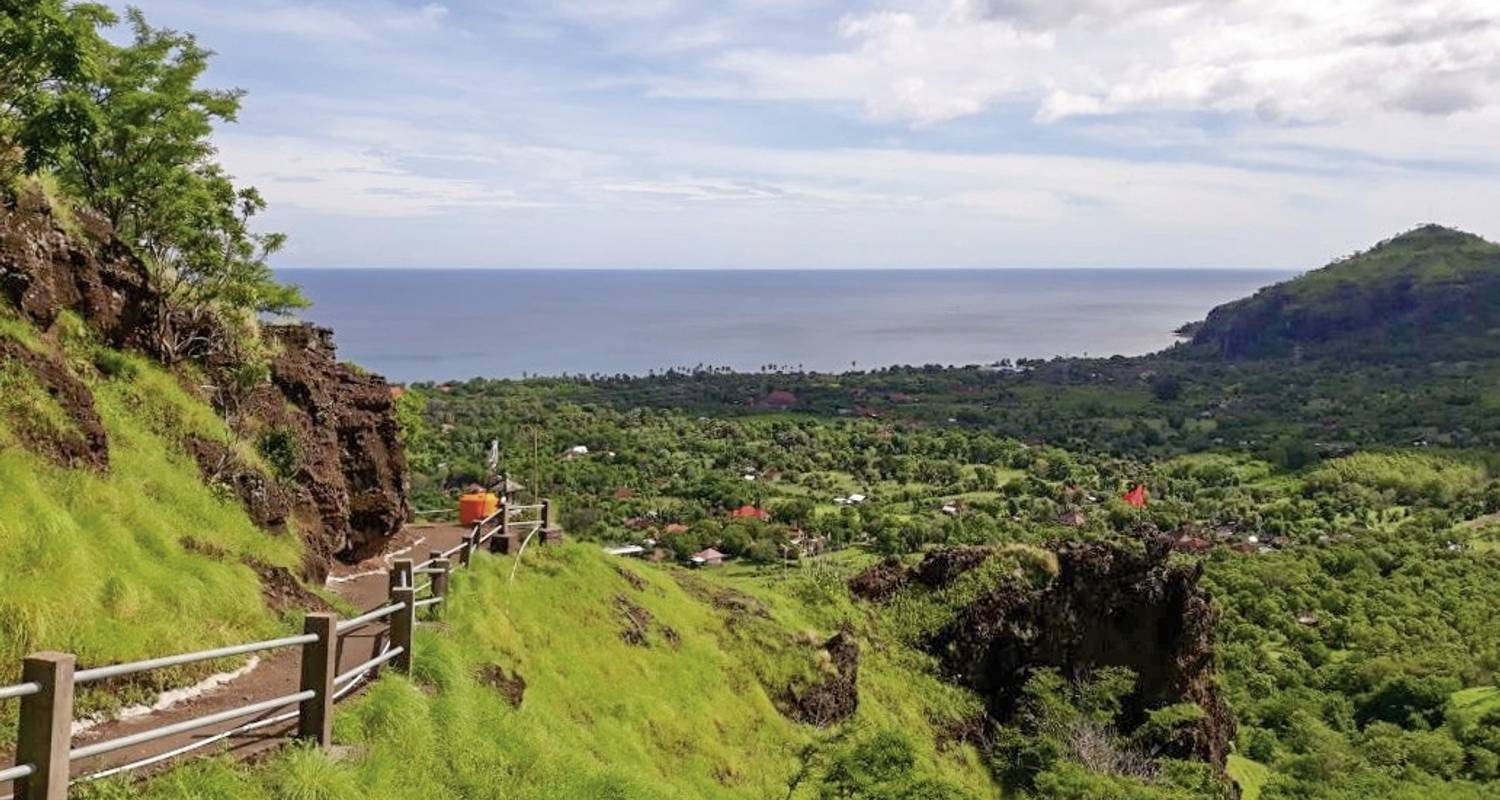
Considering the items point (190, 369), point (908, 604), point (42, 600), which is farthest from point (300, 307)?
point (908, 604)

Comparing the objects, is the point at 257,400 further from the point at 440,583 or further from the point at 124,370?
the point at 440,583

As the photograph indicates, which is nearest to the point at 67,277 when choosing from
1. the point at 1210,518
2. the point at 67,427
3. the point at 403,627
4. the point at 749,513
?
the point at 67,427

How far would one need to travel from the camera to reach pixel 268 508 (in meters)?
21.0

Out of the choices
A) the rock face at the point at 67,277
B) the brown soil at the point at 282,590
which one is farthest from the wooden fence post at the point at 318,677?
the rock face at the point at 67,277

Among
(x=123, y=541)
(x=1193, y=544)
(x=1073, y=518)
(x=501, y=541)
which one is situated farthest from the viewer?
(x=1073, y=518)

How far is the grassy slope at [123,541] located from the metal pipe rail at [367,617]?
224cm

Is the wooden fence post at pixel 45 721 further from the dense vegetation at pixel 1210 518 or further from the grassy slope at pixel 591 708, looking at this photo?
the dense vegetation at pixel 1210 518

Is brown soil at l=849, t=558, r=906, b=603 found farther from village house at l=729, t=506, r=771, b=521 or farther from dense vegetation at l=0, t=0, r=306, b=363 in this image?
village house at l=729, t=506, r=771, b=521

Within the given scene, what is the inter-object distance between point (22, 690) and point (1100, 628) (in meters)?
42.2

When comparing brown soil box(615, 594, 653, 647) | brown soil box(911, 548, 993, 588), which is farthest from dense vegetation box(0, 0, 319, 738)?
brown soil box(911, 548, 993, 588)

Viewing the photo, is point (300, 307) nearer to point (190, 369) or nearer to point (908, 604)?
point (190, 369)

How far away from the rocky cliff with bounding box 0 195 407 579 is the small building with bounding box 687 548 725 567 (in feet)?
218

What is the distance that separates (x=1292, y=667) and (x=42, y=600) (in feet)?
269

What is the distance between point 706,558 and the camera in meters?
96.2
